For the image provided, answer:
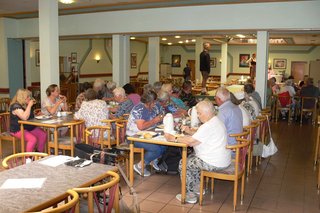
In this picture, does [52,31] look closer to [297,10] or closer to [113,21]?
[113,21]

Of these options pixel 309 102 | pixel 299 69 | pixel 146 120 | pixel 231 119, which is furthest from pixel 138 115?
pixel 299 69

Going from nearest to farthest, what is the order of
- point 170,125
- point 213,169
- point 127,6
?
point 213,169
point 170,125
point 127,6

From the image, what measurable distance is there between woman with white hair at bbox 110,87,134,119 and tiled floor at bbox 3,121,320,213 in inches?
49.4

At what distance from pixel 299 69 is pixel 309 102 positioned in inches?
354

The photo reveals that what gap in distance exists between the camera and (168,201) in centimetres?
364

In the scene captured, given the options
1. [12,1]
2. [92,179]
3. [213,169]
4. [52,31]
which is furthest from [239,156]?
[12,1]

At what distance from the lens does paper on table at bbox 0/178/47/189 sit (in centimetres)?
221

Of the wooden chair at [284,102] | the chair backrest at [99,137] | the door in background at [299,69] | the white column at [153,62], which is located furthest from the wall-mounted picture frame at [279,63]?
the chair backrest at [99,137]

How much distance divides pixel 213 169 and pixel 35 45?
906 centimetres

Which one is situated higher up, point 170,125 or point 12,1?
point 12,1

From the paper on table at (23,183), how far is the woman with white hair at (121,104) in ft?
9.64

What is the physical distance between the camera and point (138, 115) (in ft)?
13.8

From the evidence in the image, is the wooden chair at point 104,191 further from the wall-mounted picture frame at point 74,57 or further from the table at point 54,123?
the wall-mounted picture frame at point 74,57

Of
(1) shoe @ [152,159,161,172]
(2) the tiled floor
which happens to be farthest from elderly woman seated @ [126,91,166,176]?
(2) the tiled floor
